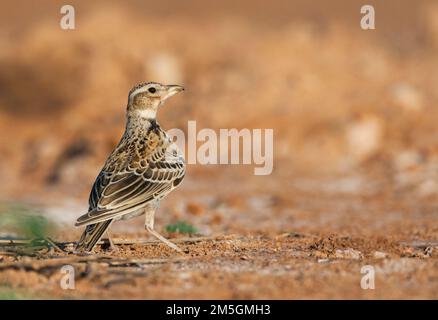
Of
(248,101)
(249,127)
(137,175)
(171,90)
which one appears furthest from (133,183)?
(248,101)

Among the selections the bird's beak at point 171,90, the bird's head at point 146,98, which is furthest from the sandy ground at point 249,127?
the bird's beak at point 171,90

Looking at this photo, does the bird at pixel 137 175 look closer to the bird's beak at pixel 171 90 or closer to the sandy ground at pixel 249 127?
the bird's beak at pixel 171 90

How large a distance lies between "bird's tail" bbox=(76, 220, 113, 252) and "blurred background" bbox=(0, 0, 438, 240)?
3.39 m

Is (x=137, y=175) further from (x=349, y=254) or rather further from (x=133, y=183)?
(x=349, y=254)

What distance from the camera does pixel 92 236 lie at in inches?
307

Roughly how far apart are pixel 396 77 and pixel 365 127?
12.6 ft

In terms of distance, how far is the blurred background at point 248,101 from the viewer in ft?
46.9

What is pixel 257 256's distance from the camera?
26.8 feet

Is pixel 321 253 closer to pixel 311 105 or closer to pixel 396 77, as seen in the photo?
pixel 311 105

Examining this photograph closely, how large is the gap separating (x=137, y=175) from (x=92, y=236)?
789 millimetres

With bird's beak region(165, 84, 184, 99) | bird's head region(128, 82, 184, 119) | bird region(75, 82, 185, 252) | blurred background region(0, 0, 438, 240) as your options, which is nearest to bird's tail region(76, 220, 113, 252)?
bird region(75, 82, 185, 252)

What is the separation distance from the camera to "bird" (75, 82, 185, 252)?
7848mm

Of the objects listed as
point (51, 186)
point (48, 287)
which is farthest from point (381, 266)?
point (51, 186)

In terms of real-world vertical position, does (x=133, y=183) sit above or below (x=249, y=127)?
below
